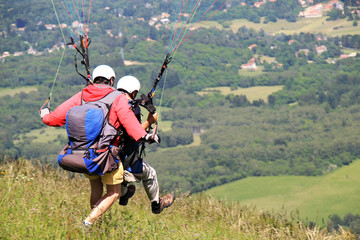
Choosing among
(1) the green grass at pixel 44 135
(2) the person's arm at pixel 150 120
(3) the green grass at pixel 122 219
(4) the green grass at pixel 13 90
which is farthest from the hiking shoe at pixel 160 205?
(4) the green grass at pixel 13 90

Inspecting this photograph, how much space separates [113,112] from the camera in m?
4.29

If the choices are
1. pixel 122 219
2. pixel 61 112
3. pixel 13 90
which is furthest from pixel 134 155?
pixel 13 90

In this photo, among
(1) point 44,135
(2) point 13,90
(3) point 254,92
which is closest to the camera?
(1) point 44,135

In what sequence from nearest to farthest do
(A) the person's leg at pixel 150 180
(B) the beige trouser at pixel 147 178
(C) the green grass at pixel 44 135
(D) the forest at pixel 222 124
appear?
1. (B) the beige trouser at pixel 147 178
2. (A) the person's leg at pixel 150 180
3. (D) the forest at pixel 222 124
4. (C) the green grass at pixel 44 135

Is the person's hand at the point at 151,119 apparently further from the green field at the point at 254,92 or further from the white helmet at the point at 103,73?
the green field at the point at 254,92

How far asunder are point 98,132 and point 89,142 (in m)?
0.11

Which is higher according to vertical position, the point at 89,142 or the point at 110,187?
the point at 89,142

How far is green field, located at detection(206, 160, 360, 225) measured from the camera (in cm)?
9300

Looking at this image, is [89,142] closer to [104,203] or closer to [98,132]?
[98,132]

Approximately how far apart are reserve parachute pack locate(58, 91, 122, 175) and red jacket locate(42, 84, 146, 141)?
0.32 feet

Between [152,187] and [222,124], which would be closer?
[152,187]

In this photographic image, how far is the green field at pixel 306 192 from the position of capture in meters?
93.0

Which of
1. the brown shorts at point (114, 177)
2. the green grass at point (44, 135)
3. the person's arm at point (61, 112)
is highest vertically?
the person's arm at point (61, 112)

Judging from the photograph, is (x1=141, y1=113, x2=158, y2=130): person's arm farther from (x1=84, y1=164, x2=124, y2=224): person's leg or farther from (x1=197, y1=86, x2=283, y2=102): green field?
(x1=197, y1=86, x2=283, y2=102): green field
